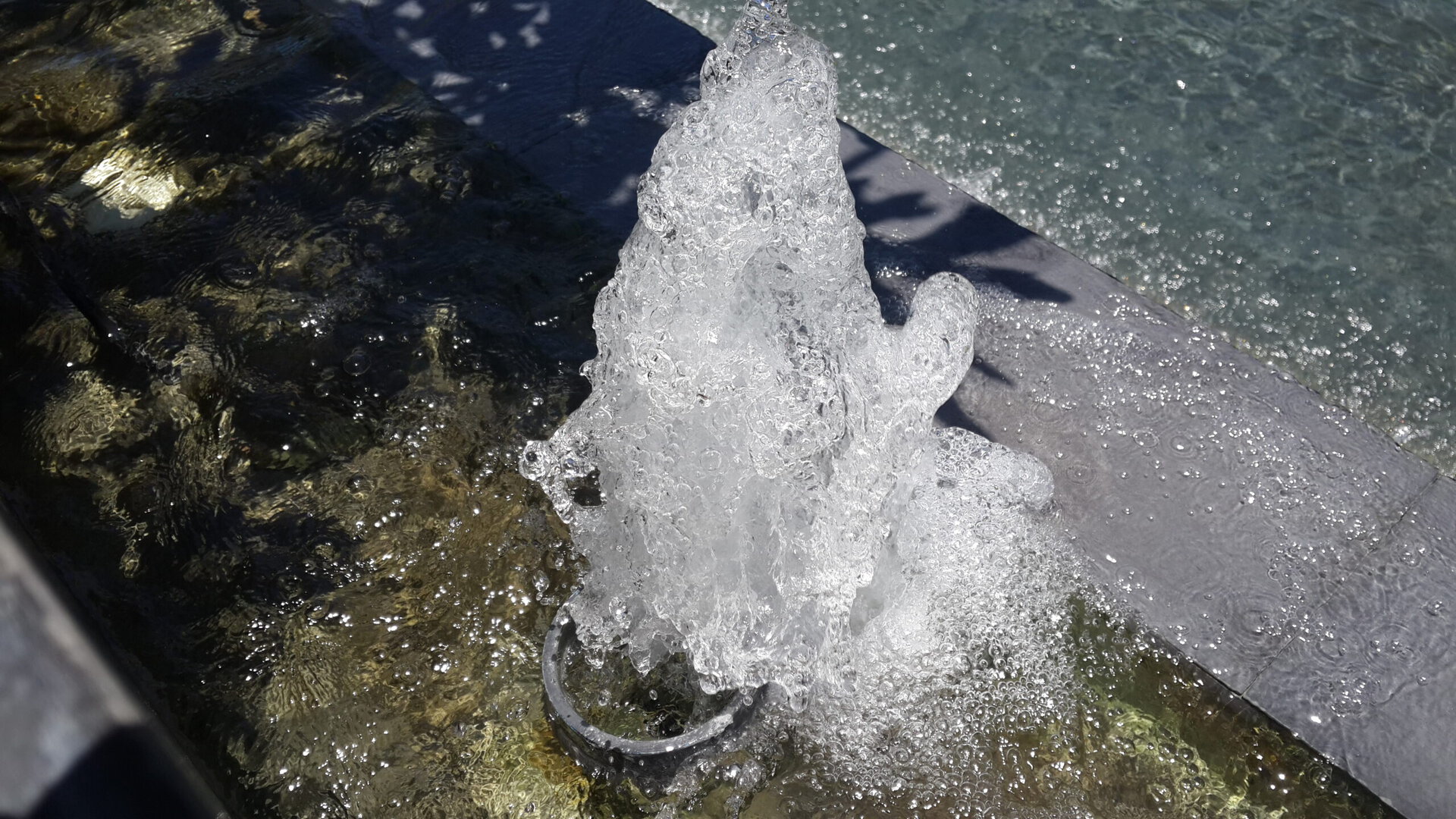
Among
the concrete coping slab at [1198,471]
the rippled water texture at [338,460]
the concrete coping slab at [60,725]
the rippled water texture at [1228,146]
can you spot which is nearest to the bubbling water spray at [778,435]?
the rippled water texture at [338,460]

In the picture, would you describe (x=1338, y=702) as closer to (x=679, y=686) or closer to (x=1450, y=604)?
(x=1450, y=604)

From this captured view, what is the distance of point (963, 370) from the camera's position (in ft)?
8.71

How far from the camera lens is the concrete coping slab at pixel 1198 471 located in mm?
2498

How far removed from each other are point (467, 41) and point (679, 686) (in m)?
3.16

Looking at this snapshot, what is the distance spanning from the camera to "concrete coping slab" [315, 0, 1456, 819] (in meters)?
2.50

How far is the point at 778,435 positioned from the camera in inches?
94.7

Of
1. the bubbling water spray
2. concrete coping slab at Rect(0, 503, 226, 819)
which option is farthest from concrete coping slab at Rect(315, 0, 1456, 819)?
concrete coping slab at Rect(0, 503, 226, 819)

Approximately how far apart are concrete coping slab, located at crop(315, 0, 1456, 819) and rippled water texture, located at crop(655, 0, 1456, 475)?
18 cm

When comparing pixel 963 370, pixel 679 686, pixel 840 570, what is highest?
pixel 963 370

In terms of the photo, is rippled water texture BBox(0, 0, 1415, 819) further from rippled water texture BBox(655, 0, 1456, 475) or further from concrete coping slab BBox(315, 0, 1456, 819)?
rippled water texture BBox(655, 0, 1456, 475)

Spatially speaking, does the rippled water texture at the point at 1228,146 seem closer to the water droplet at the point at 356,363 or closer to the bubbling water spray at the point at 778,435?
the bubbling water spray at the point at 778,435

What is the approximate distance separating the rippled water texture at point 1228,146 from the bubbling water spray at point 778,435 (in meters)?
1.21

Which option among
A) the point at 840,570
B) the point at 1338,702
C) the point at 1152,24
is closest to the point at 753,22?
the point at 840,570

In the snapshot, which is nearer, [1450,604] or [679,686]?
[679,686]
